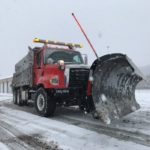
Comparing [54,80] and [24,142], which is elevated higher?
[54,80]

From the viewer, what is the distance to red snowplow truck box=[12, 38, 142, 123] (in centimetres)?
810

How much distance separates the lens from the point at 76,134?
699 centimetres

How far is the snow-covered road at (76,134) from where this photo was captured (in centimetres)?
594

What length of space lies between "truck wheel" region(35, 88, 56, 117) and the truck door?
54cm

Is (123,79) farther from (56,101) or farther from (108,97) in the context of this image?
(56,101)

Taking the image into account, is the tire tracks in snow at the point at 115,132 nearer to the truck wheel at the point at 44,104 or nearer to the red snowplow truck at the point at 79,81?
the red snowplow truck at the point at 79,81

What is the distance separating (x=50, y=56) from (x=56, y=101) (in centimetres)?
161

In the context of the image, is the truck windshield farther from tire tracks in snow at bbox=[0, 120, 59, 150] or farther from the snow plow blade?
tire tracks in snow at bbox=[0, 120, 59, 150]

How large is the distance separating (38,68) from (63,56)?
100 centimetres

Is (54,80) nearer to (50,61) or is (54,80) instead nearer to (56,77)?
(56,77)

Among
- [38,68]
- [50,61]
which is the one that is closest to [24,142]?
[50,61]

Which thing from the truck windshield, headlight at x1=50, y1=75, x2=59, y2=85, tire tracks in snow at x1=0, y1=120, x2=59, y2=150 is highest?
the truck windshield

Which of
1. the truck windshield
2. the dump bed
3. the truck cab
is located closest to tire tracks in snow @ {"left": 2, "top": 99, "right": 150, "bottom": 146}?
the truck cab

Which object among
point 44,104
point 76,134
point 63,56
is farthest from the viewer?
point 63,56
